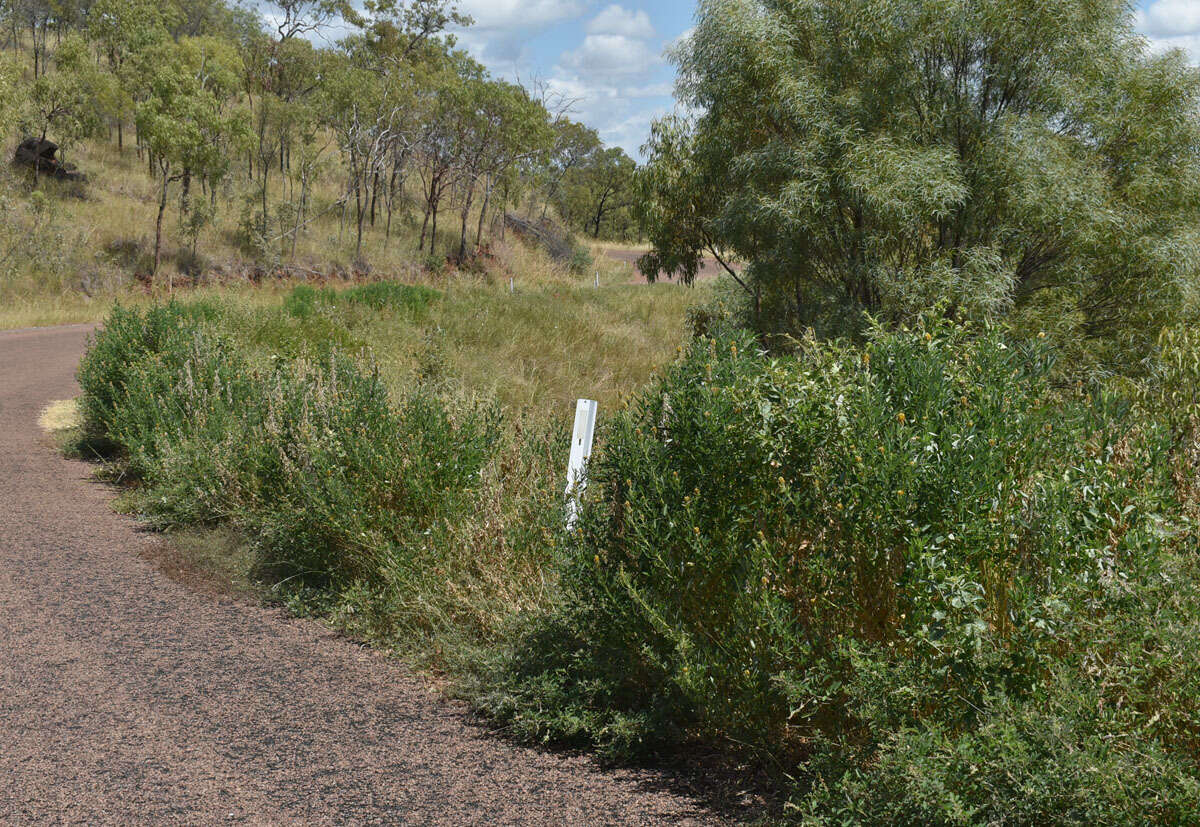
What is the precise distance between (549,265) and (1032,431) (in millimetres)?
38403

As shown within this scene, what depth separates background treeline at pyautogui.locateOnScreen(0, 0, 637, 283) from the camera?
29.2 metres

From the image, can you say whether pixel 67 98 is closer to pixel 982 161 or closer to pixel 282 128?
pixel 282 128

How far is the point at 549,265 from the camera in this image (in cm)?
4097

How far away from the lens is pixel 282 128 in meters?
37.0

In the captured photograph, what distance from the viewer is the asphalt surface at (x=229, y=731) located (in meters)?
3.29

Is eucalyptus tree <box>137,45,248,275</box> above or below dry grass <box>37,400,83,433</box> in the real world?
above

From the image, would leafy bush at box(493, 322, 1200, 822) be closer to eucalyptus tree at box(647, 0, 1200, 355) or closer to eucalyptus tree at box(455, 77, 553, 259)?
eucalyptus tree at box(647, 0, 1200, 355)

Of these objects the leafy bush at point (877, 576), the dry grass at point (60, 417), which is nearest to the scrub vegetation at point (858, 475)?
the leafy bush at point (877, 576)

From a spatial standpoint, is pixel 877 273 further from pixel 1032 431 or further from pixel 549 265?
pixel 549 265

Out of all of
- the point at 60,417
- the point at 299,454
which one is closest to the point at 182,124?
the point at 60,417

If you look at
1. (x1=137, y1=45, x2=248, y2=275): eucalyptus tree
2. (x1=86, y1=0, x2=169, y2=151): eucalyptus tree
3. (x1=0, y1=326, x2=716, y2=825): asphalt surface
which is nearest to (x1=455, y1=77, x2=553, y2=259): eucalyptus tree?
(x1=137, y1=45, x2=248, y2=275): eucalyptus tree

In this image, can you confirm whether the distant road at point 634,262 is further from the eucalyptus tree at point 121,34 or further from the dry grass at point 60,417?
the dry grass at point 60,417

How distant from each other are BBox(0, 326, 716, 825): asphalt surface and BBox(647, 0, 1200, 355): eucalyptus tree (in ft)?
31.2

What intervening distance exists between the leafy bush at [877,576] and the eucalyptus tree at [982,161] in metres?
9.08
